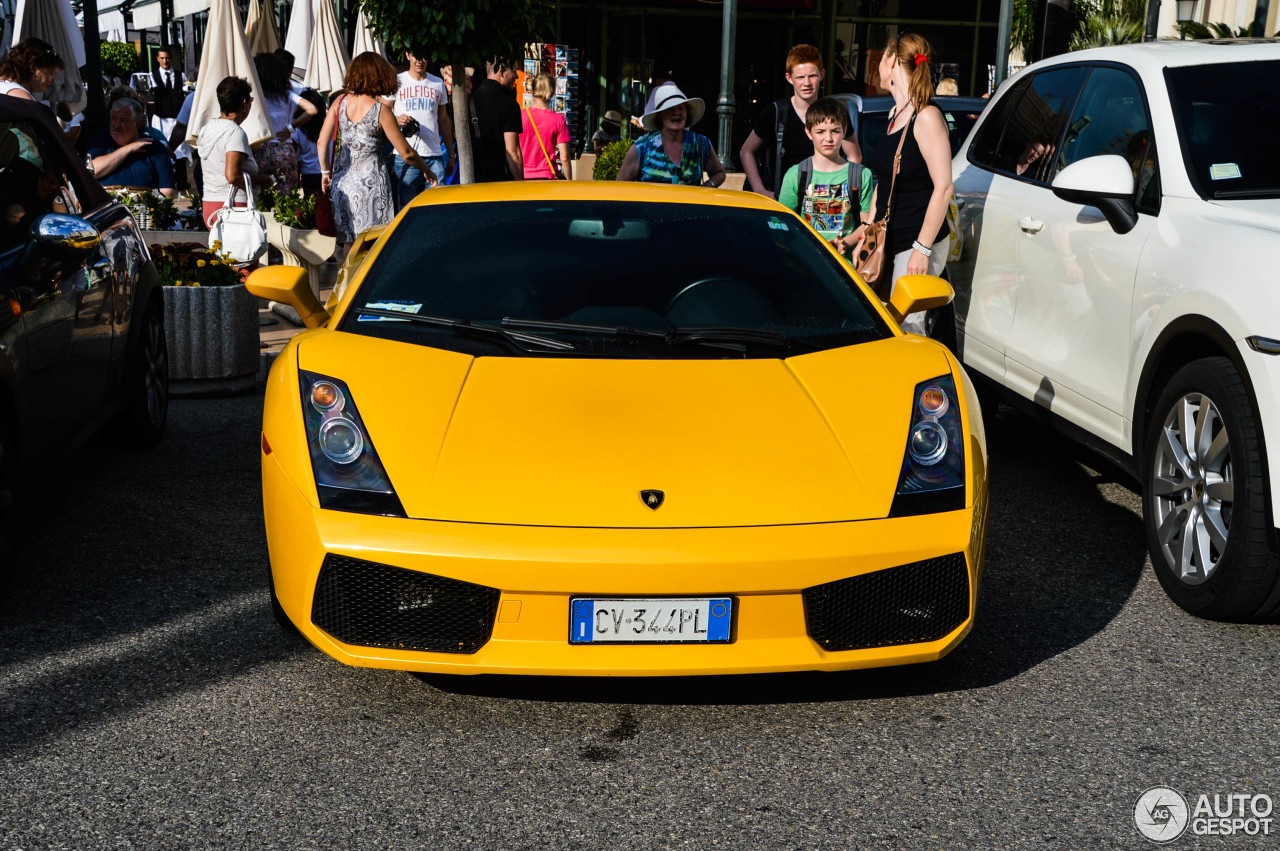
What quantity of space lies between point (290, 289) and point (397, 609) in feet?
4.93

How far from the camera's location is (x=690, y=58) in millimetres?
22562

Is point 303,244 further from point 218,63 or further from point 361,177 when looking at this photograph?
point 218,63

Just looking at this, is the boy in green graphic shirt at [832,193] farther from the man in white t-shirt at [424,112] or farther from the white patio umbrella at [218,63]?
the white patio umbrella at [218,63]

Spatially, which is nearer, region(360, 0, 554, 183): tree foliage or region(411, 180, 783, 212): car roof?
region(411, 180, 783, 212): car roof

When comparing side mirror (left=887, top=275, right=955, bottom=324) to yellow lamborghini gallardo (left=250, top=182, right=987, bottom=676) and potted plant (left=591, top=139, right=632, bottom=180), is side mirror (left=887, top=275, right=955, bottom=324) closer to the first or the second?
yellow lamborghini gallardo (left=250, top=182, right=987, bottom=676)

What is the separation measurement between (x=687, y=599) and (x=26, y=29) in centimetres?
1112

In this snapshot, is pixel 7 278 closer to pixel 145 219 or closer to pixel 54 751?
pixel 54 751

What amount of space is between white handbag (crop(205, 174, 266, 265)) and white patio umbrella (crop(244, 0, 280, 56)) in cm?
929

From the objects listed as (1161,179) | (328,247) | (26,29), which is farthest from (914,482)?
(26,29)

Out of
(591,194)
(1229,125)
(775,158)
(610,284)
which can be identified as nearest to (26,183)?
(591,194)

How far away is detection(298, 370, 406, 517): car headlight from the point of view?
3.29 m

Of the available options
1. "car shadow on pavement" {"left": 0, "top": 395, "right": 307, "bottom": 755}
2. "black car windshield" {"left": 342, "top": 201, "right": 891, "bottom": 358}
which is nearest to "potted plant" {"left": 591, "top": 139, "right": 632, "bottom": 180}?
"car shadow on pavement" {"left": 0, "top": 395, "right": 307, "bottom": 755}

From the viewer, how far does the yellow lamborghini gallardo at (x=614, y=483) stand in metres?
3.18

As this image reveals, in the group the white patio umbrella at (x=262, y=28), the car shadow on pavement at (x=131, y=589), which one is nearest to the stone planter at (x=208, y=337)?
the car shadow on pavement at (x=131, y=589)
